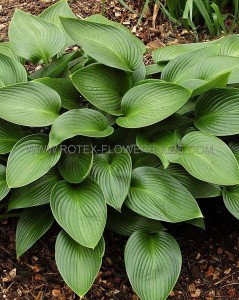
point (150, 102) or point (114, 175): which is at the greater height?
point (150, 102)

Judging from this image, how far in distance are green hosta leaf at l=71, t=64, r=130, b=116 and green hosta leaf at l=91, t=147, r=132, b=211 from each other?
0.64 feet

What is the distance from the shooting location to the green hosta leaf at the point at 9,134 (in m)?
2.30

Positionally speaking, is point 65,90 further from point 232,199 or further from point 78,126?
point 232,199

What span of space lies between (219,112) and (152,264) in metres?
0.70

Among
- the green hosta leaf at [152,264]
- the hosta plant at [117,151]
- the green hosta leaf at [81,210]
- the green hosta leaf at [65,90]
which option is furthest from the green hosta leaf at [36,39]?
the green hosta leaf at [152,264]

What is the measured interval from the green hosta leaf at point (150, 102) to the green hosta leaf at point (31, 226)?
51 centimetres

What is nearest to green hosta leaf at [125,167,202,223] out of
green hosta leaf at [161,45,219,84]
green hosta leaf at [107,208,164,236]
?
green hosta leaf at [107,208,164,236]

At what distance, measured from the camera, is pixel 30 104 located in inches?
87.4

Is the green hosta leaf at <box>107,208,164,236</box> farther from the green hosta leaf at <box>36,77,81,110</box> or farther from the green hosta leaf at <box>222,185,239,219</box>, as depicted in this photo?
the green hosta leaf at <box>36,77,81,110</box>

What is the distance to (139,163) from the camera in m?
2.30

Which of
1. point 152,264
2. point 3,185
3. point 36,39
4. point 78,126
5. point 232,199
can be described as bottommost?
point 152,264

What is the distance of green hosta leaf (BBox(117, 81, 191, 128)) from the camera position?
212cm

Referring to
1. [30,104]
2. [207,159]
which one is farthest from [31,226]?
[207,159]

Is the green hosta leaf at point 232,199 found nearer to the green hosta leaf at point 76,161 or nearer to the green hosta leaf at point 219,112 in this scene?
the green hosta leaf at point 219,112
